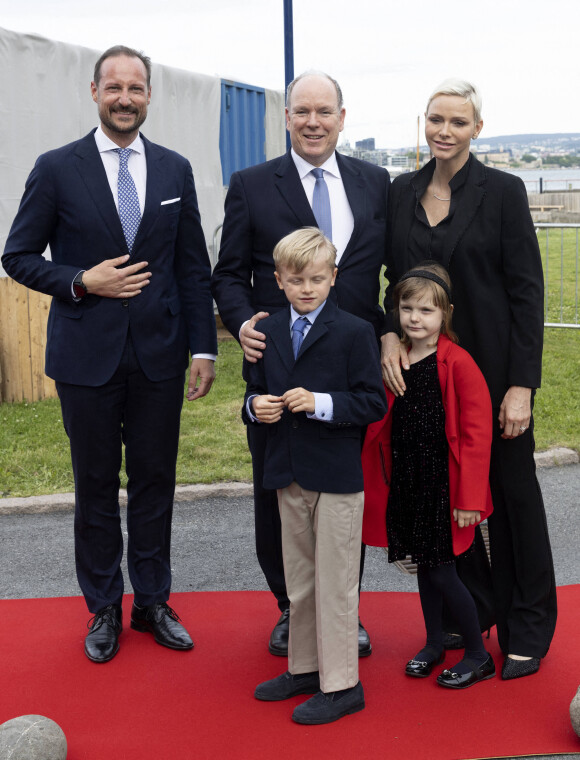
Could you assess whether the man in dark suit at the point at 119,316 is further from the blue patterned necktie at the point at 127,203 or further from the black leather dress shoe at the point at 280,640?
the black leather dress shoe at the point at 280,640

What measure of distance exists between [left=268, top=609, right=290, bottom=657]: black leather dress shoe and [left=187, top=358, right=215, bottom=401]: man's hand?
1014 mm

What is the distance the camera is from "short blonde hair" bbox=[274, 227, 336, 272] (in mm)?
3160

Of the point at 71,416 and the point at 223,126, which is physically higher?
the point at 223,126

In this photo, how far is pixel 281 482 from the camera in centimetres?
331

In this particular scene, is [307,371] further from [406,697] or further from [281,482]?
[406,697]

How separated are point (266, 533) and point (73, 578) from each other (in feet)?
4.63

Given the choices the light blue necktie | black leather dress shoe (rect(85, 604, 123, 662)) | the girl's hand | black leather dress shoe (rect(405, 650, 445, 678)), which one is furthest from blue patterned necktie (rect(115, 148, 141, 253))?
Result: black leather dress shoe (rect(405, 650, 445, 678))

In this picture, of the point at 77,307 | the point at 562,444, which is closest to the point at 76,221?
the point at 77,307

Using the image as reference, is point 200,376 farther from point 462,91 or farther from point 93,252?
point 462,91

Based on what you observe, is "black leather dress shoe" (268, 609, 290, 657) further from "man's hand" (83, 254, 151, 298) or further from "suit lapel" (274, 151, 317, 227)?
"suit lapel" (274, 151, 317, 227)

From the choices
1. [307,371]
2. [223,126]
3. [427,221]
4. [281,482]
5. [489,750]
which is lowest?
[489,750]

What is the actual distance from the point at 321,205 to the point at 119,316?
3.04 feet

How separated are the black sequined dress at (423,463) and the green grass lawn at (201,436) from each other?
→ 287cm

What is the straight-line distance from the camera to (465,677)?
3.54m
